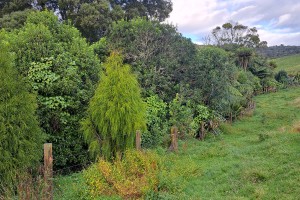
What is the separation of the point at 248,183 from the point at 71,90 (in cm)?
627

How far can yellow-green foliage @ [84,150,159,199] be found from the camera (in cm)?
743

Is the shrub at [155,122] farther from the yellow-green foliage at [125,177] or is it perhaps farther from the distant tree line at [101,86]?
the yellow-green foliage at [125,177]

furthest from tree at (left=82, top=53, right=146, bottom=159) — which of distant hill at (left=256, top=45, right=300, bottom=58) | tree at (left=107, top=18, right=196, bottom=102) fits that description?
distant hill at (left=256, top=45, right=300, bottom=58)

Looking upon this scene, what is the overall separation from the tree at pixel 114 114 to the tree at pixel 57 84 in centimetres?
98

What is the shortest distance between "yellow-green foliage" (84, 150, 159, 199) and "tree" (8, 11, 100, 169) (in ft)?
7.82

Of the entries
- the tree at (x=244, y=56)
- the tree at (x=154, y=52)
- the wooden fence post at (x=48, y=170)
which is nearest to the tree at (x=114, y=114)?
the wooden fence post at (x=48, y=170)

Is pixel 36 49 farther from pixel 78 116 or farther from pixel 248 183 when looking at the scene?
pixel 248 183

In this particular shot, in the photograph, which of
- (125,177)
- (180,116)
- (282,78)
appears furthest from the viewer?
(282,78)

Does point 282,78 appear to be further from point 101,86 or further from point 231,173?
point 101,86

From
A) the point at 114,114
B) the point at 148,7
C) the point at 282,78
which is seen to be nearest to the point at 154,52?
Result: the point at 114,114

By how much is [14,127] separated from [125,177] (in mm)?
3129

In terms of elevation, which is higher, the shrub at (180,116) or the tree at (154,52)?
the tree at (154,52)

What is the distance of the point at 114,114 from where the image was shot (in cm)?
906

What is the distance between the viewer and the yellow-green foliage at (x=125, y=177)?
7426 mm
